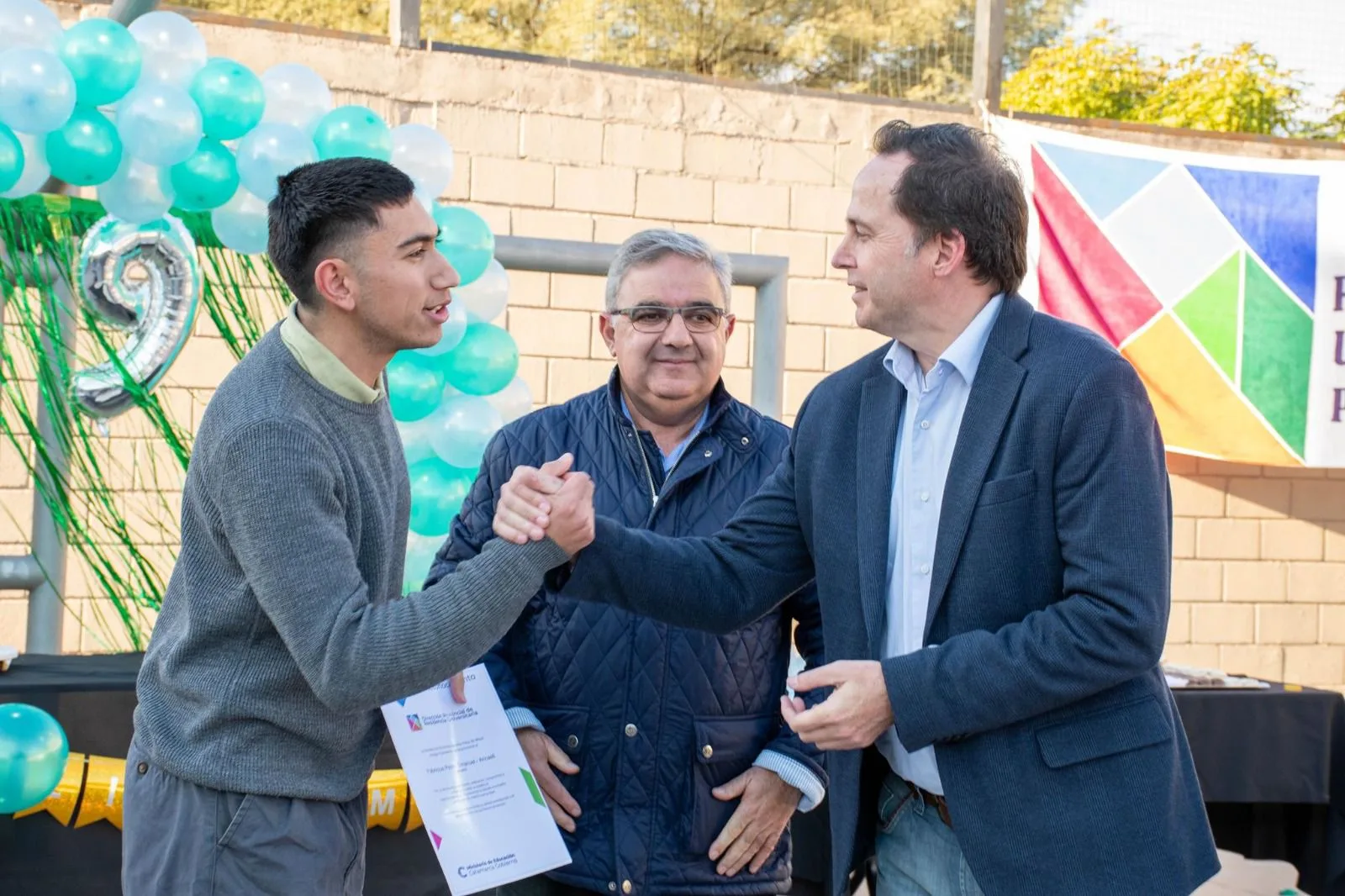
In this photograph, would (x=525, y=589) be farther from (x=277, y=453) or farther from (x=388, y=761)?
(x=388, y=761)

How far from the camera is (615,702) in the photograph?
2154 mm

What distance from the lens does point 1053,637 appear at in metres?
1.55

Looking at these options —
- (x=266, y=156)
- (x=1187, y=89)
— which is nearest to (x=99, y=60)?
(x=266, y=156)

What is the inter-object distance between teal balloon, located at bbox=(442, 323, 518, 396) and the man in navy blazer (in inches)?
64.4

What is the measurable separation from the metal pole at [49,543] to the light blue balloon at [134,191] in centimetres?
33

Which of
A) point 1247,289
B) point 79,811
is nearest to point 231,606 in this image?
point 79,811

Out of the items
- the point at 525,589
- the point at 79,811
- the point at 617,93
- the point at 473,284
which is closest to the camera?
the point at 525,589

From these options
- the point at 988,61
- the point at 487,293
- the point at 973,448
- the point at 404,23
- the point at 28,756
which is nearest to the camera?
the point at 973,448

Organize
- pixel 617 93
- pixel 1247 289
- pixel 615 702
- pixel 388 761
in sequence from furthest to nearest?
pixel 1247 289 → pixel 617 93 → pixel 388 761 → pixel 615 702

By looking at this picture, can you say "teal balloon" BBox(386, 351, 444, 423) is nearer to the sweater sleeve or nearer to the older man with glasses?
the older man with glasses

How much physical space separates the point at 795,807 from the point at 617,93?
383cm

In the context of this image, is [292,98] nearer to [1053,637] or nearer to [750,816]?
[750,816]

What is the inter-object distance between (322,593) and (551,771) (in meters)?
0.73

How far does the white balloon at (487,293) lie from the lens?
11.7ft
